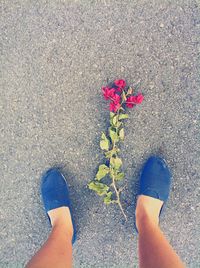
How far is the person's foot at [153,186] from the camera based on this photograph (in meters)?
2.02

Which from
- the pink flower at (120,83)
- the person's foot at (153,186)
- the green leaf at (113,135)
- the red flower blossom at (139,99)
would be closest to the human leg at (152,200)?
the person's foot at (153,186)

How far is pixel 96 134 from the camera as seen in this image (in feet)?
6.84

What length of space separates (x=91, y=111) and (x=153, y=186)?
564 millimetres

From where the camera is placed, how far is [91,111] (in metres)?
2.07

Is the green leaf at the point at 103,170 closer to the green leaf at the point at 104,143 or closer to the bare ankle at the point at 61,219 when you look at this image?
the green leaf at the point at 104,143

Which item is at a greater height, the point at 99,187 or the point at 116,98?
the point at 116,98

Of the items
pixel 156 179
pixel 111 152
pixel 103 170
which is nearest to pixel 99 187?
pixel 103 170

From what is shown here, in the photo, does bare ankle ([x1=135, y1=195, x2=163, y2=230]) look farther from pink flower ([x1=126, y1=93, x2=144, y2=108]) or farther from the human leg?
pink flower ([x1=126, y1=93, x2=144, y2=108])

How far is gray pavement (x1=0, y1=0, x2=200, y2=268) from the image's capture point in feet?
6.67

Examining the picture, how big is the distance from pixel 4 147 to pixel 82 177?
1.64 ft

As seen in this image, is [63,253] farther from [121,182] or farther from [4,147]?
[4,147]

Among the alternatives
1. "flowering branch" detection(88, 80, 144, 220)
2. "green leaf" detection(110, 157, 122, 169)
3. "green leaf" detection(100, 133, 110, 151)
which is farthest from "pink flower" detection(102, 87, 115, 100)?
"green leaf" detection(110, 157, 122, 169)

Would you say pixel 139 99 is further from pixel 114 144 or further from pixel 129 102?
pixel 114 144

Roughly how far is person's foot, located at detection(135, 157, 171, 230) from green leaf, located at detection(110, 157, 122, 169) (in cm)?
16
